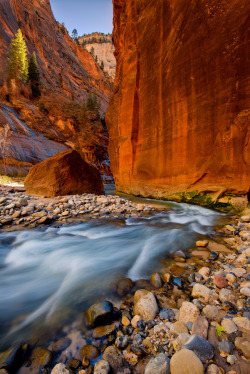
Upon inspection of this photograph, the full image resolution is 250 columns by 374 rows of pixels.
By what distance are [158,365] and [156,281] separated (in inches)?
33.1

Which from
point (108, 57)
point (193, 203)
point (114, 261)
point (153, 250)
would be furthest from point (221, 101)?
point (108, 57)

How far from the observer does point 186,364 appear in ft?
2.81

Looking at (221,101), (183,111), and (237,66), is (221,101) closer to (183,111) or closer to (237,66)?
(237,66)

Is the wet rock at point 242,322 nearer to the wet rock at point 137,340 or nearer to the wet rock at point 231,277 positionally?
the wet rock at point 231,277

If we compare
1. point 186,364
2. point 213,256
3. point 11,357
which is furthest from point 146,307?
point 213,256

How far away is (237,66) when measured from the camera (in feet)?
15.7

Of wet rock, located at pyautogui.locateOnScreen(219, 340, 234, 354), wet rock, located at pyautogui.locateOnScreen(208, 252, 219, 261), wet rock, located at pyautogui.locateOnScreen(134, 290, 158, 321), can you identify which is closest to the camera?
wet rock, located at pyautogui.locateOnScreen(219, 340, 234, 354)

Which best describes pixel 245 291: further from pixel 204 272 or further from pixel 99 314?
pixel 99 314

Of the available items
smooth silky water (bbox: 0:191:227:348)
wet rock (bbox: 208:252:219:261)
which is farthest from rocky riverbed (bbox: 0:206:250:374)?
wet rock (bbox: 208:252:219:261)

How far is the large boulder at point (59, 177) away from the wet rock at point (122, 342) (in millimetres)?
5719

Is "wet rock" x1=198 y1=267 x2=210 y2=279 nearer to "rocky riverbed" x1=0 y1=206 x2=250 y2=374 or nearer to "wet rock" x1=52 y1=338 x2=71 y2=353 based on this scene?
"rocky riverbed" x1=0 y1=206 x2=250 y2=374

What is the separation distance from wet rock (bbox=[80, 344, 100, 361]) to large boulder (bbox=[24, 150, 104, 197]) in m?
5.64

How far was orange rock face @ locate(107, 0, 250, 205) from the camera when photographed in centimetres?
489

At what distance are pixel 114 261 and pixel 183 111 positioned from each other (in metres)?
6.19
